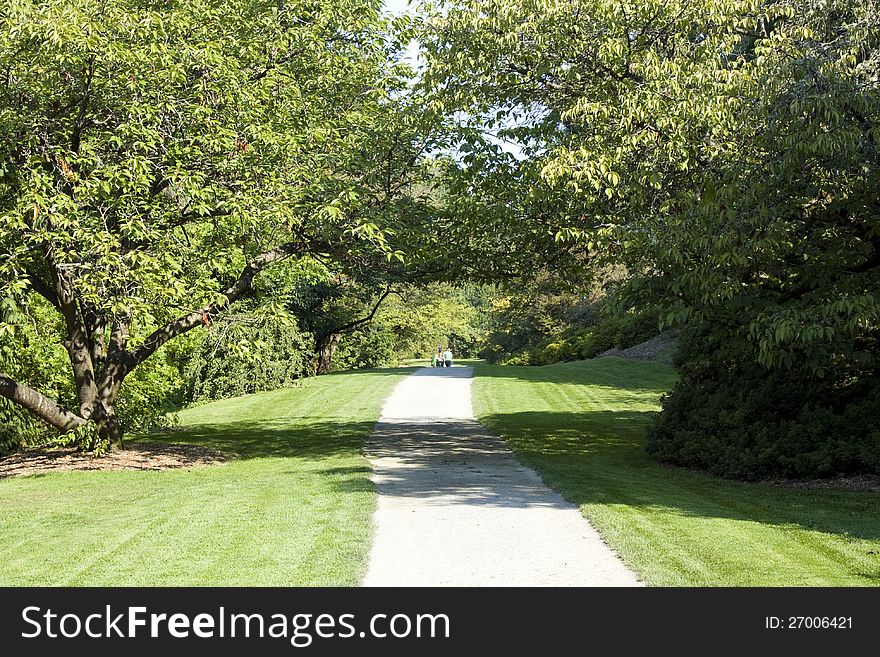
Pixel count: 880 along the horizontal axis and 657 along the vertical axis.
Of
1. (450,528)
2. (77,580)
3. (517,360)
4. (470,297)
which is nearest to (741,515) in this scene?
(450,528)

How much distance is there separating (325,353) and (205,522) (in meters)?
30.4

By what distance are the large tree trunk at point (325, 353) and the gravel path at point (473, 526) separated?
22993 millimetres

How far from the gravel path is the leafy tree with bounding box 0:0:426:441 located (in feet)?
10.6

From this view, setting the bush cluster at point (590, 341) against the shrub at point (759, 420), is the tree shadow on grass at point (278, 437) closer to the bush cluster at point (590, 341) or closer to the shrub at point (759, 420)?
the shrub at point (759, 420)

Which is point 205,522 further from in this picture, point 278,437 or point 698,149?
point 278,437

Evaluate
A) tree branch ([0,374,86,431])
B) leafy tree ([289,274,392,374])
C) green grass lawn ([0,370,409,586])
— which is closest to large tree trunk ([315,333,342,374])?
leafy tree ([289,274,392,374])

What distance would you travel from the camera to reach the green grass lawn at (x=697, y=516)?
6707 millimetres

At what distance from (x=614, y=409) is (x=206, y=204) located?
12.7m

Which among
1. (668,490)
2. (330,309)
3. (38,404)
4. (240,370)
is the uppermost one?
(330,309)

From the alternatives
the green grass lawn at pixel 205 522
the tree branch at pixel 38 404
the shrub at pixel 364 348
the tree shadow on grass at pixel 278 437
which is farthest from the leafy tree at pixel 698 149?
the shrub at pixel 364 348

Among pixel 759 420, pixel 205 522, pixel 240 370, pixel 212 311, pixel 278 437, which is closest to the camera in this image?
pixel 205 522

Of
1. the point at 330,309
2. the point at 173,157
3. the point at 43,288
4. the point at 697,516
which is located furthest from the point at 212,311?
the point at 330,309

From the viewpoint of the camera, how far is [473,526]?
843cm
